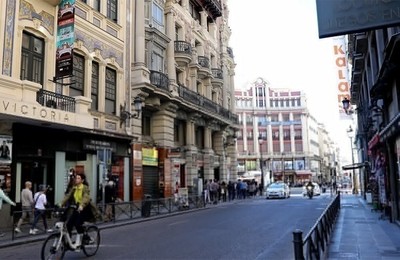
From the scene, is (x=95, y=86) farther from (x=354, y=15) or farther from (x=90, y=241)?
(x=354, y=15)

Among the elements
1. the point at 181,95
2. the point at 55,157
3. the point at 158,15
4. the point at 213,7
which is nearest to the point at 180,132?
the point at 181,95

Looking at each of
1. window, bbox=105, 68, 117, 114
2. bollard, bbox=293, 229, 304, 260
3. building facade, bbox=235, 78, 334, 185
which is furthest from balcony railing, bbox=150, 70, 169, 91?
building facade, bbox=235, 78, 334, 185

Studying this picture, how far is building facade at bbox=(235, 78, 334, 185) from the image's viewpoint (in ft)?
348

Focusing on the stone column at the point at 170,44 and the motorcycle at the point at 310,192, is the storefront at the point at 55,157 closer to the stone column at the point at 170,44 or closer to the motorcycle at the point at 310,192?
the stone column at the point at 170,44

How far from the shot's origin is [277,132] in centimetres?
10812

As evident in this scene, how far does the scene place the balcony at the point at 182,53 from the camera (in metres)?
30.7

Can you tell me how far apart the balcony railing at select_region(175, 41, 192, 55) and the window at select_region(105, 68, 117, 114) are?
869cm

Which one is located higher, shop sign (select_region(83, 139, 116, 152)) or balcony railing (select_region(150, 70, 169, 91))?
balcony railing (select_region(150, 70, 169, 91))

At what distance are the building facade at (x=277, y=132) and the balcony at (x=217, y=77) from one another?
66578 mm

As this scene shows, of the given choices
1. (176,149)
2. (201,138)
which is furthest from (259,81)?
(176,149)

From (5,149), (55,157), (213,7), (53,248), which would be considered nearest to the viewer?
(53,248)

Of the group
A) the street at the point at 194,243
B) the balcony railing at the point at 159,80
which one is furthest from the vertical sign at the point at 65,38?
the balcony railing at the point at 159,80

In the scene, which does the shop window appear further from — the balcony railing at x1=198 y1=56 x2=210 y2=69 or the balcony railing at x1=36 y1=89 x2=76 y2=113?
the balcony railing at x1=198 y1=56 x2=210 y2=69

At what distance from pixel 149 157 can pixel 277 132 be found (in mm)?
85182
